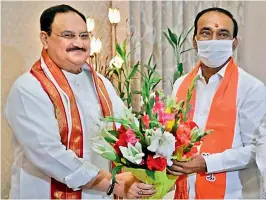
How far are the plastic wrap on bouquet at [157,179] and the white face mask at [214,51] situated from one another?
74cm

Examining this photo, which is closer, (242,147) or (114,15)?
(242,147)

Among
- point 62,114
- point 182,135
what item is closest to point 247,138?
point 182,135

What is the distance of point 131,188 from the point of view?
1893mm

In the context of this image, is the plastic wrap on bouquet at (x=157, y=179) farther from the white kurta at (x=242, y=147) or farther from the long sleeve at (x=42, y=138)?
the white kurta at (x=242, y=147)

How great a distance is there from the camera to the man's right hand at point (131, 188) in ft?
5.90

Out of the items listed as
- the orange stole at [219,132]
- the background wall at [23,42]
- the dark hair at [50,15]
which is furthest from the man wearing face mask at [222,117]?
the background wall at [23,42]

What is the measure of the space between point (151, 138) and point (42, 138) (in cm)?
50

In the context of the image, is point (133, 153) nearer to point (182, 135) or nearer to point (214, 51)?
point (182, 135)

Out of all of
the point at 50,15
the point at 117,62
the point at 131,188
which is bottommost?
the point at 131,188

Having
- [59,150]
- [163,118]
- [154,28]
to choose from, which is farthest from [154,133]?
[154,28]

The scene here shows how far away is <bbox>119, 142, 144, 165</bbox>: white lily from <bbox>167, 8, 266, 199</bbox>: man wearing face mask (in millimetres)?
444

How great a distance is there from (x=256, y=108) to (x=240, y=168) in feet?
0.93

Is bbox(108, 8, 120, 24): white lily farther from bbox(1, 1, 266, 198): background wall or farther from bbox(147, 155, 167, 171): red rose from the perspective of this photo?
bbox(147, 155, 167, 171): red rose

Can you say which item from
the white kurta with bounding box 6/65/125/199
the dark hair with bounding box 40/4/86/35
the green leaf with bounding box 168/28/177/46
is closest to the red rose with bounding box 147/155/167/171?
the white kurta with bounding box 6/65/125/199
